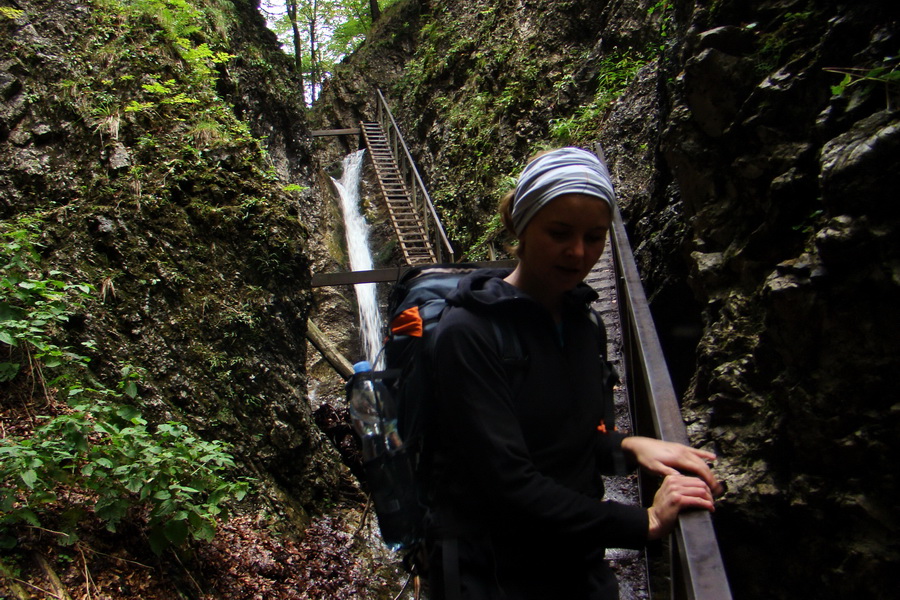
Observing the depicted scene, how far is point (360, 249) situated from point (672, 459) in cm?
1409

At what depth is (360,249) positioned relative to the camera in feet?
49.4

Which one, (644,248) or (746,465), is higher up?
(644,248)

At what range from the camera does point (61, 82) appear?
216 inches

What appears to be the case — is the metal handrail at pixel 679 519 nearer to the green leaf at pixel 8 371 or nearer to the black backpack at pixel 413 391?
the black backpack at pixel 413 391

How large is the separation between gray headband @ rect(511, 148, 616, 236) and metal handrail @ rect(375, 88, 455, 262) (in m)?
9.43

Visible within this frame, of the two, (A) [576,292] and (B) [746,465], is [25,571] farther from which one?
(B) [746,465]

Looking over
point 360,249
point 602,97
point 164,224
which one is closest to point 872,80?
point 164,224

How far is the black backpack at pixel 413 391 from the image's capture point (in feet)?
4.25

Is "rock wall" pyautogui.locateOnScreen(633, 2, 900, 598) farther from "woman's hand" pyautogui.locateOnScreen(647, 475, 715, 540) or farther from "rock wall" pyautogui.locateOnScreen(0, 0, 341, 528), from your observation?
"rock wall" pyautogui.locateOnScreen(0, 0, 341, 528)

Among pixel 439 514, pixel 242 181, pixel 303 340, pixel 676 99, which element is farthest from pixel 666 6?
pixel 439 514

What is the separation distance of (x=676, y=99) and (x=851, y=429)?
9.91 ft

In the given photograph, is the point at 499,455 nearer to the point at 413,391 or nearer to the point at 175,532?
the point at 413,391

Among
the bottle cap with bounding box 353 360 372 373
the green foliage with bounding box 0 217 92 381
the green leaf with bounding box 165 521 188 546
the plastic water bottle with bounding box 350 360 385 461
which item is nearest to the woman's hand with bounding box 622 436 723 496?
the plastic water bottle with bounding box 350 360 385 461

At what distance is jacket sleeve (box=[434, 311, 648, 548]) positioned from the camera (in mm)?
1146
